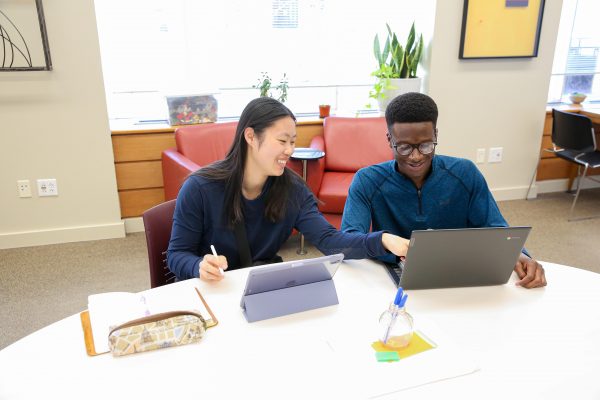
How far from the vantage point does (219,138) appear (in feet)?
10.8

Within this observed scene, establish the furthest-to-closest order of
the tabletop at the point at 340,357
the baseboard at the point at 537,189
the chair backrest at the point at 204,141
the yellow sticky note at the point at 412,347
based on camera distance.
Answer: the baseboard at the point at 537,189
the chair backrest at the point at 204,141
the yellow sticky note at the point at 412,347
the tabletop at the point at 340,357

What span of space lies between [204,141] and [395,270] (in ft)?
6.94

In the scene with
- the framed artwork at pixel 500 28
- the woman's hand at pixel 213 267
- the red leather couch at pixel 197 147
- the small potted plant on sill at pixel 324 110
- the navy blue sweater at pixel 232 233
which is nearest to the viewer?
the woman's hand at pixel 213 267

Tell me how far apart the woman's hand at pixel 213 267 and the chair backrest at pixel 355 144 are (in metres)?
2.24

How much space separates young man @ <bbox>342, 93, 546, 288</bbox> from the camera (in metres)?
1.55

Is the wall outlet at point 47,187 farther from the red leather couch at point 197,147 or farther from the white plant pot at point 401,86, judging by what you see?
the white plant pot at point 401,86

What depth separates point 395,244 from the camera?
4.51 ft

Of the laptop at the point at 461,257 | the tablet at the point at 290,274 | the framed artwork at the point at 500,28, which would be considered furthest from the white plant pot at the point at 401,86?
the tablet at the point at 290,274

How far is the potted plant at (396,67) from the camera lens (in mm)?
3641

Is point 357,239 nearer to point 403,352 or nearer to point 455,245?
point 455,245

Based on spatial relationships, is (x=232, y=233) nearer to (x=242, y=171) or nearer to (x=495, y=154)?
(x=242, y=171)

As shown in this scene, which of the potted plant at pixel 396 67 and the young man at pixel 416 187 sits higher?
the potted plant at pixel 396 67

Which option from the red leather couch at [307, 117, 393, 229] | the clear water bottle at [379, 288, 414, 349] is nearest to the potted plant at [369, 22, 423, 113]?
the red leather couch at [307, 117, 393, 229]

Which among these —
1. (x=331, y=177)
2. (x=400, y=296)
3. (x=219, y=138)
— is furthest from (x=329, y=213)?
(x=400, y=296)
